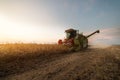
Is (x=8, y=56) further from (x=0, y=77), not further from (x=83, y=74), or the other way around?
(x=83, y=74)

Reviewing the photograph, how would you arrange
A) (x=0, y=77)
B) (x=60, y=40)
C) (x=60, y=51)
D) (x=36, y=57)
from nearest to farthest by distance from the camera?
(x=0, y=77), (x=36, y=57), (x=60, y=51), (x=60, y=40)

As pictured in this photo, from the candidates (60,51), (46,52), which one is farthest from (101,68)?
(60,51)

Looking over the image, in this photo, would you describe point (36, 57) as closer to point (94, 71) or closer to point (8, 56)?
point (8, 56)

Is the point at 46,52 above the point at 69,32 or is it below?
below

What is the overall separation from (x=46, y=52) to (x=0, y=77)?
8848 mm

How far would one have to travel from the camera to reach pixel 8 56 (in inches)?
601

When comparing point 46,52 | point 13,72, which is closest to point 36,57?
point 46,52

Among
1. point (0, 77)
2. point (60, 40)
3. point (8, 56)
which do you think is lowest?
point (0, 77)

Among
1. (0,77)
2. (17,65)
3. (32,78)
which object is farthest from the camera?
(17,65)

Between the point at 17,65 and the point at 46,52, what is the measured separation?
6.13 metres

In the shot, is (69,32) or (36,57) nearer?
(36,57)

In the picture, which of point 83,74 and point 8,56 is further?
point 8,56

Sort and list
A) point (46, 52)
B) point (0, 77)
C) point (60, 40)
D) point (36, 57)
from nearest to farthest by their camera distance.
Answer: point (0, 77), point (36, 57), point (46, 52), point (60, 40)

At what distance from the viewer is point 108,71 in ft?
37.4
